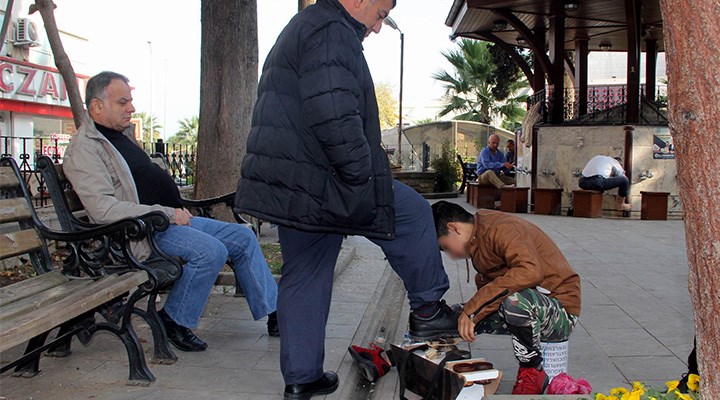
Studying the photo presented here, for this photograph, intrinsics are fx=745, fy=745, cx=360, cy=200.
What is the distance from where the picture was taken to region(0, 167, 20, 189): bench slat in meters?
3.63

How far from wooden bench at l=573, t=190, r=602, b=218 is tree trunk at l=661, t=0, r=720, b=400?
481 inches

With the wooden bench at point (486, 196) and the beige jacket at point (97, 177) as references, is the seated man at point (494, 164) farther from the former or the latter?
the beige jacket at point (97, 177)

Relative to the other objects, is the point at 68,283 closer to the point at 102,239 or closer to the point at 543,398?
the point at 102,239

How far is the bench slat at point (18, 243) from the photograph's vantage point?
3389 millimetres

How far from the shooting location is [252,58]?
22.6 feet

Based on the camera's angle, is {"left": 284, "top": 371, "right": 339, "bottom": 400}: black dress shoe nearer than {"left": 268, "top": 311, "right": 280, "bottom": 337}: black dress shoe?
Yes

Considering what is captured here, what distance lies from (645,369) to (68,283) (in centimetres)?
305

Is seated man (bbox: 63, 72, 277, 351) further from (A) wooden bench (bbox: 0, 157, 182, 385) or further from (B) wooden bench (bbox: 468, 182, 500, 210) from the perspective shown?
(B) wooden bench (bbox: 468, 182, 500, 210)

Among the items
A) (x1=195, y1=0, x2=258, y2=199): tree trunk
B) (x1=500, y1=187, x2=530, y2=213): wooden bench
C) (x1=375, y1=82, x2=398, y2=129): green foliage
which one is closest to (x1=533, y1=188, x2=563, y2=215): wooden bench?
(x1=500, y1=187, x2=530, y2=213): wooden bench

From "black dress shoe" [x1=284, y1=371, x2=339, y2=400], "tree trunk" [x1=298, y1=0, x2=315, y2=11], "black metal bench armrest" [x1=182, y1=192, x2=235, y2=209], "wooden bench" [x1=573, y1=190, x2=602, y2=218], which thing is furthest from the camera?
"wooden bench" [x1=573, y1=190, x2=602, y2=218]

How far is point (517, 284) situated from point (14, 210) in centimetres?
238

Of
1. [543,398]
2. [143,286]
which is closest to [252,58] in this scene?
[143,286]

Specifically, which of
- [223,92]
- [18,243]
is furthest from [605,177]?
[18,243]

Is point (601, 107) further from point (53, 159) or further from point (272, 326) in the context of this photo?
point (272, 326)
